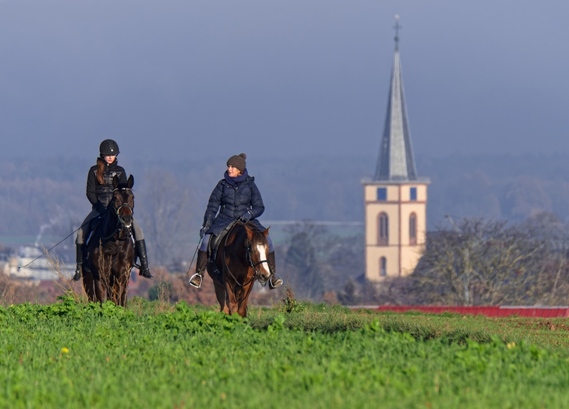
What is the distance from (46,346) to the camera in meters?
13.9

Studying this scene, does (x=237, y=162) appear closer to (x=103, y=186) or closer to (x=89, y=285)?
(x=103, y=186)

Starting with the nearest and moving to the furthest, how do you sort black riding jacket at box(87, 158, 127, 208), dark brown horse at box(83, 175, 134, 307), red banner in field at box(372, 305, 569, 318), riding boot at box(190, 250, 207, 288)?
dark brown horse at box(83, 175, 134, 307) → riding boot at box(190, 250, 207, 288) → black riding jacket at box(87, 158, 127, 208) → red banner in field at box(372, 305, 569, 318)

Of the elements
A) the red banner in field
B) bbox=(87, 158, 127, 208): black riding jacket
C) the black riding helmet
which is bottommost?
the red banner in field

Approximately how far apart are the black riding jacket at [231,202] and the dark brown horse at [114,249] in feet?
3.36

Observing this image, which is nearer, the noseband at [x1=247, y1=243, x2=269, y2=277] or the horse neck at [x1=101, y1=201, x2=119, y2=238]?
the noseband at [x1=247, y1=243, x2=269, y2=277]

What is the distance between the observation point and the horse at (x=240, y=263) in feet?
61.0

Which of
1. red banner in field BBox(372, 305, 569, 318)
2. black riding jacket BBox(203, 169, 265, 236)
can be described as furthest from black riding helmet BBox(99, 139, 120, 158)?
red banner in field BBox(372, 305, 569, 318)

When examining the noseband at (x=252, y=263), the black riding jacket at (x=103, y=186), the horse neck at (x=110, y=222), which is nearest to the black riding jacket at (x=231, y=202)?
the noseband at (x=252, y=263)

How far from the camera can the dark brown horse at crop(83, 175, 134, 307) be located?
19.3 m

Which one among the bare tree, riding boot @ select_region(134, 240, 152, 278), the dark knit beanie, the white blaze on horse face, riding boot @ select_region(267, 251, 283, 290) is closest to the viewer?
the white blaze on horse face

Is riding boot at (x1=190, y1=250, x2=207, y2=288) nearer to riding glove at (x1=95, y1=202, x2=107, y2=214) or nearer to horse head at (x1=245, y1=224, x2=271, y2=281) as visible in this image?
horse head at (x1=245, y1=224, x2=271, y2=281)

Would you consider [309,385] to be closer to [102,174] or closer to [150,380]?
[150,380]

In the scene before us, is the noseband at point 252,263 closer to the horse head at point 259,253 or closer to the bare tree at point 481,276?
the horse head at point 259,253

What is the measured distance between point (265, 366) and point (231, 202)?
8.00 meters
